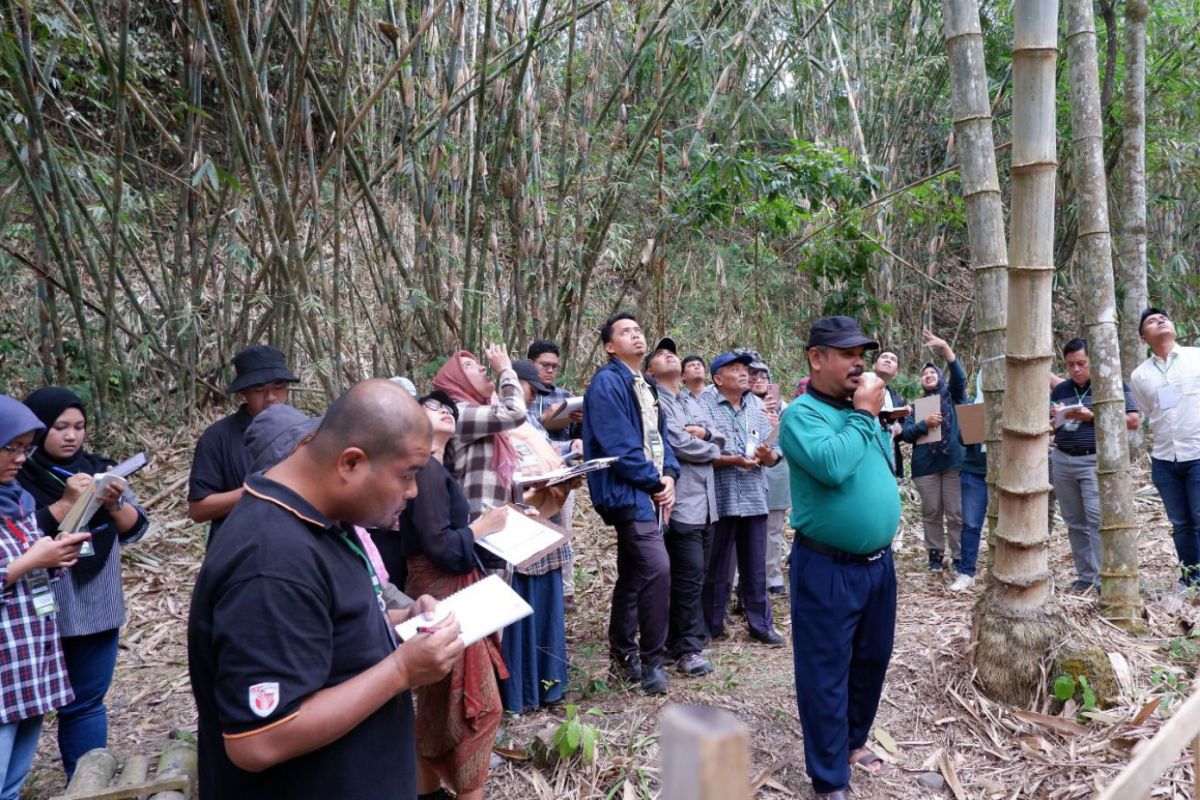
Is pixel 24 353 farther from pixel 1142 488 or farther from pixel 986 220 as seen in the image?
pixel 1142 488

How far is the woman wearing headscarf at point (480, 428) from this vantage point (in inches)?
139

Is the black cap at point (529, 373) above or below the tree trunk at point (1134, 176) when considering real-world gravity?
below

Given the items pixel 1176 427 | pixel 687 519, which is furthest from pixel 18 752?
pixel 1176 427

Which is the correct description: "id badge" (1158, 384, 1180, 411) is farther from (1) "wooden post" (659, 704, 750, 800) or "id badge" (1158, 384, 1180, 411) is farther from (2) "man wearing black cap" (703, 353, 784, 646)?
(1) "wooden post" (659, 704, 750, 800)

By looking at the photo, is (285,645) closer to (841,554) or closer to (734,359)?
(841,554)

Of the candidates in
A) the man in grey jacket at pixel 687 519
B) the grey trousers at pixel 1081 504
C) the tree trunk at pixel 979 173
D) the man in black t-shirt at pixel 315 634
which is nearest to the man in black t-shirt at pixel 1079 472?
the grey trousers at pixel 1081 504

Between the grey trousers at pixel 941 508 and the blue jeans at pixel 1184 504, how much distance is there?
1.24 metres

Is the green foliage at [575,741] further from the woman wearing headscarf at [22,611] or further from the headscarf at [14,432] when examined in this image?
the headscarf at [14,432]

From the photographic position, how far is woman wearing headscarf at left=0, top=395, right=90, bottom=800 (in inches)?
102

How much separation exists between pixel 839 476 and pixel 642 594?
148 centimetres

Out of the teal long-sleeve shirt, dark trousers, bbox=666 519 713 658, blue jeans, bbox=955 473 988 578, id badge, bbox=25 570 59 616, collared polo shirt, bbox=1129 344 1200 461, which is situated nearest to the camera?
id badge, bbox=25 570 59 616

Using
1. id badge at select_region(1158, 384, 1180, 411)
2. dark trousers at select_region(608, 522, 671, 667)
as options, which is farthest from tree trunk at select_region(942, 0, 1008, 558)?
id badge at select_region(1158, 384, 1180, 411)

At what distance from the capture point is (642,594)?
4.01m

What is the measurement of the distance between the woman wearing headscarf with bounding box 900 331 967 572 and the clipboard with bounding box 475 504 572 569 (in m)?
3.57
